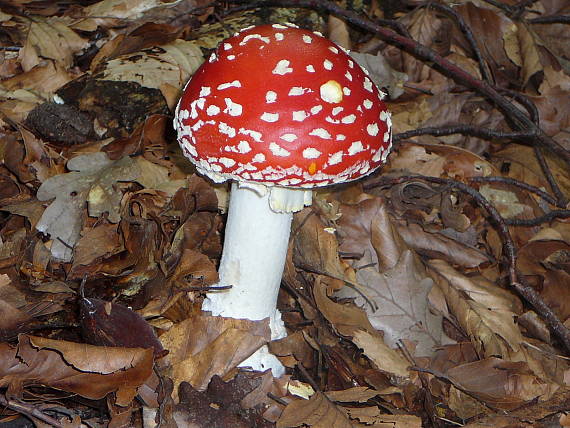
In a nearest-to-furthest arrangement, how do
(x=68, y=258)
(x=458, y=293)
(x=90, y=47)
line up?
(x=68, y=258) → (x=458, y=293) → (x=90, y=47)

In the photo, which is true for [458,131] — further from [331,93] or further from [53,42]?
[53,42]

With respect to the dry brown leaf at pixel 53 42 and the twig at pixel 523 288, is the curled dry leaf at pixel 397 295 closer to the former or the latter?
the twig at pixel 523 288

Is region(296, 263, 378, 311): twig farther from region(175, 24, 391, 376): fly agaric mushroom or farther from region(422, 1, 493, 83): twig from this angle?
region(422, 1, 493, 83): twig

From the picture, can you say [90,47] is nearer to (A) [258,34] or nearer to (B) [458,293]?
(A) [258,34]

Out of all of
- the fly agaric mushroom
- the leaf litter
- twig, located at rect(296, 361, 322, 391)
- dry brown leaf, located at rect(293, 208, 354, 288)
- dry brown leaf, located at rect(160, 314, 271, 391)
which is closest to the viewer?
the fly agaric mushroom

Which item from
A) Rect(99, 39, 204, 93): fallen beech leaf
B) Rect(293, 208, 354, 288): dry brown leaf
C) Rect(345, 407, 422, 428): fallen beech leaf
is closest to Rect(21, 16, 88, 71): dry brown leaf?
Rect(99, 39, 204, 93): fallen beech leaf

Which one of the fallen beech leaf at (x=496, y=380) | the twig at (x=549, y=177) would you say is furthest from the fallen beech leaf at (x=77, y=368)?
the twig at (x=549, y=177)

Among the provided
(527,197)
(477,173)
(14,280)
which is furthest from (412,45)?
(14,280)
